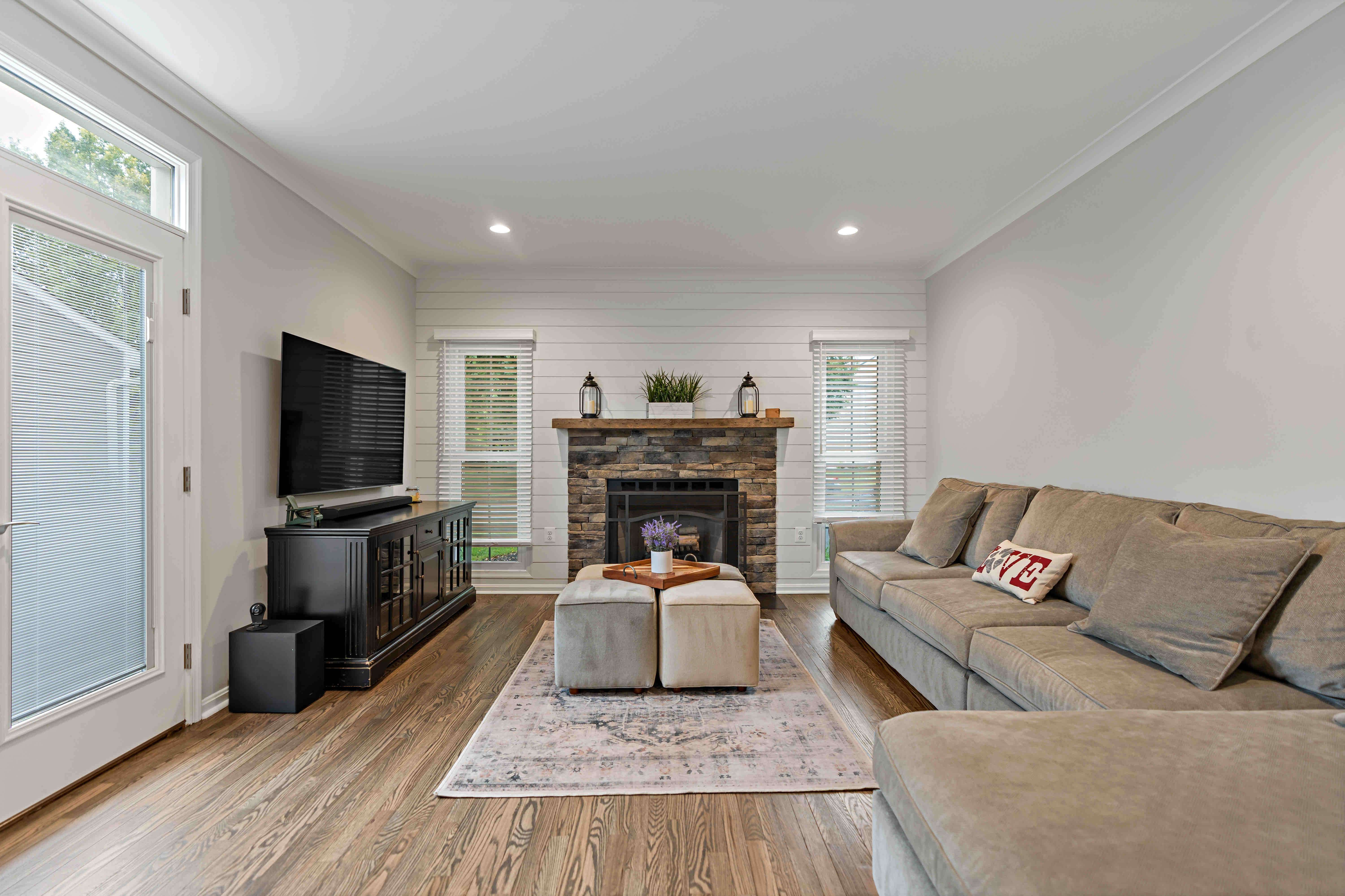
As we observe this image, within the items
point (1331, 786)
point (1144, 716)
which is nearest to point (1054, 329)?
point (1144, 716)

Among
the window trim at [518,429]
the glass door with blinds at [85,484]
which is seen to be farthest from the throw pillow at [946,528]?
the glass door with blinds at [85,484]

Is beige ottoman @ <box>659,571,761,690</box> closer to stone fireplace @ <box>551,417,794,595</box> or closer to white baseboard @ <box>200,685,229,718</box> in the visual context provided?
white baseboard @ <box>200,685,229,718</box>

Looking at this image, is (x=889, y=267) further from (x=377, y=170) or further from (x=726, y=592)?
(x=377, y=170)

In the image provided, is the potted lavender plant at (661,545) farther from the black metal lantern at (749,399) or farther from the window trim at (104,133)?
the window trim at (104,133)

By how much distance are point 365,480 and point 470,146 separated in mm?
2201

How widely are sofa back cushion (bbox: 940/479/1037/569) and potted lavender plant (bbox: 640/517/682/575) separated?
1.72 metres

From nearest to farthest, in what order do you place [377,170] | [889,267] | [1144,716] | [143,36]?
[1144,716] < [143,36] < [377,170] < [889,267]

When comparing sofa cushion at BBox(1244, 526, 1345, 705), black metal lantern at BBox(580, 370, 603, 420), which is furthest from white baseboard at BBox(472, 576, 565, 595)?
sofa cushion at BBox(1244, 526, 1345, 705)

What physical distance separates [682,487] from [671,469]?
0.18 meters

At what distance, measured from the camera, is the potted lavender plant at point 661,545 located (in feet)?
11.6

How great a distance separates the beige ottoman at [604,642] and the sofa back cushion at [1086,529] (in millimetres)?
1924

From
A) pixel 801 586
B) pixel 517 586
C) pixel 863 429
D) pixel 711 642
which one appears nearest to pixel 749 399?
pixel 863 429

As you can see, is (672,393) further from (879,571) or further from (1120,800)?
(1120,800)

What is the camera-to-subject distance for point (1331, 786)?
4.23ft
